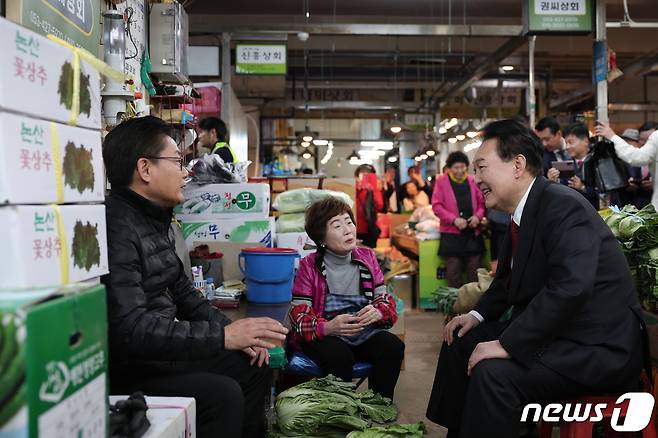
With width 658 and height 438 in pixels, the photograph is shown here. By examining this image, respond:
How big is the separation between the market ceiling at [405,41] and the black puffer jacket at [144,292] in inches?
222

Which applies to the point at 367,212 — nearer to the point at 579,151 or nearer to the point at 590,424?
the point at 579,151

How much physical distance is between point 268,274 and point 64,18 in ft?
5.68

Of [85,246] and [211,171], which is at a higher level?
[211,171]

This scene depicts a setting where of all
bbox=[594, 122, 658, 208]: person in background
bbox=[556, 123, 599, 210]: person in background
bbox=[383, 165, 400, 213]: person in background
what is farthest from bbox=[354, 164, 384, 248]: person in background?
bbox=[594, 122, 658, 208]: person in background

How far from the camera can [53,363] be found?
116 cm

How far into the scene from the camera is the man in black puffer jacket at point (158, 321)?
2.02m

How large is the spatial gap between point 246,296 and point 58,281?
7.19 feet

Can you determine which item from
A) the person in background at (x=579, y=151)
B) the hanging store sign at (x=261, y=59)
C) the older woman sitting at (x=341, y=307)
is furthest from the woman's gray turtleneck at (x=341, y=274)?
the hanging store sign at (x=261, y=59)

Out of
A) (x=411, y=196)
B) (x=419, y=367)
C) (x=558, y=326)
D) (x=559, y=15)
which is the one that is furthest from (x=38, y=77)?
(x=411, y=196)

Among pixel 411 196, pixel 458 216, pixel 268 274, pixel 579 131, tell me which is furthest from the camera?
pixel 411 196

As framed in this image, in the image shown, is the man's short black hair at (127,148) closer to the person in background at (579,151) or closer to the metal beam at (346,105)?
the person in background at (579,151)

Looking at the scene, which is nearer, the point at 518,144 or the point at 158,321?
the point at 158,321

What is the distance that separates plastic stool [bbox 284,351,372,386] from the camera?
3018 mm

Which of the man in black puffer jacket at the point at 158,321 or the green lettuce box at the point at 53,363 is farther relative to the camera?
the man in black puffer jacket at the point at 158,321
